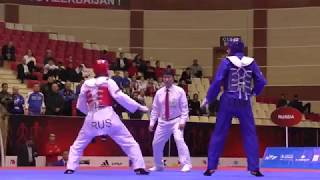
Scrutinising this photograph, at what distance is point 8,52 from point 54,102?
504 cm

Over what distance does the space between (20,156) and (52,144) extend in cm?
101

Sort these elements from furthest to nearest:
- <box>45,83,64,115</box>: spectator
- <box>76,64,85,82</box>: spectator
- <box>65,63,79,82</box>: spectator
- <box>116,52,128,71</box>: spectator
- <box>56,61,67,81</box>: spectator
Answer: <box>116,52,128,71</box>: spectator → <box>76,64,85,82</box>: spectator → <box>65,63,79,82</box>: spectator → <box>56,61,67,81</box>: spectator → <box>45,83,64,115</box>: spectator

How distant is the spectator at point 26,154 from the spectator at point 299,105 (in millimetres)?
12083

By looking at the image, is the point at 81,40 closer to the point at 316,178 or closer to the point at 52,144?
the point at 52,144

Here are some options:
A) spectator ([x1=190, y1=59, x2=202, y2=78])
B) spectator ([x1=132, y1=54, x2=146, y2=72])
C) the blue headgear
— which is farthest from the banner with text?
the blue headgear

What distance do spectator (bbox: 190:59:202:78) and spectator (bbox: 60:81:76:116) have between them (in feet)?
30.6

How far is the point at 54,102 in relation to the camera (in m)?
18.4

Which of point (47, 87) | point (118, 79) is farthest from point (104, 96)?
point (118, 79)

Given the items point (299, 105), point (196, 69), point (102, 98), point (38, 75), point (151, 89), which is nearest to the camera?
point (102, 98)

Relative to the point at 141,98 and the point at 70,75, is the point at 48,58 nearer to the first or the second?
the point at 70,75

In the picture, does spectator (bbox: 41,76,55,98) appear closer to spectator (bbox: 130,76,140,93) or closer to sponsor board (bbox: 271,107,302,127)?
spectator (bbox: 130,76,140,93)

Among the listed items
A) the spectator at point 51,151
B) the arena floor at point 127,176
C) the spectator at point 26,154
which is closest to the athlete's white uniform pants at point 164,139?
the arena floor at point 127,176

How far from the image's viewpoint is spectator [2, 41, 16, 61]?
884 inches

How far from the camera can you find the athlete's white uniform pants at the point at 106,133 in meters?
10.6
